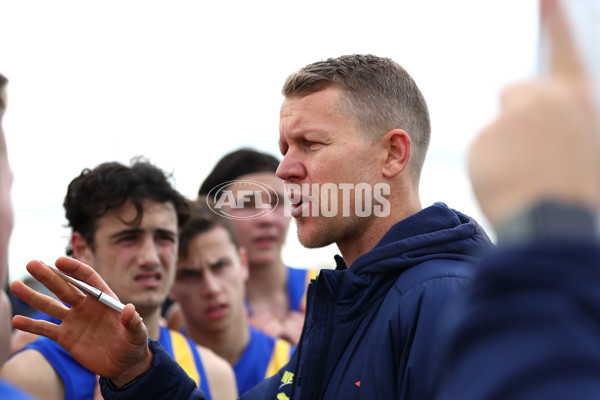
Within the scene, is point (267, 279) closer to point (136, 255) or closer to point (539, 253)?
point (136, 255)

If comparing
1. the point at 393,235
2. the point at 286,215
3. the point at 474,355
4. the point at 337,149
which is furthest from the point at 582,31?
the point at 286,215

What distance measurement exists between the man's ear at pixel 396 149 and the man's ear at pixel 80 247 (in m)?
2.25

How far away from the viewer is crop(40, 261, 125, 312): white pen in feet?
7.91

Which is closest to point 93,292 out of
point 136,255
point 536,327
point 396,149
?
point 396,149

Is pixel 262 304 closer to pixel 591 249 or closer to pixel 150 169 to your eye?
pixel 150 169

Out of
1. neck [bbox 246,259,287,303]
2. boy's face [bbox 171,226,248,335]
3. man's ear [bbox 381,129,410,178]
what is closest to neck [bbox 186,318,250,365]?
boy's face [bbox 171,226,248,335]

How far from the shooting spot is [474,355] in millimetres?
800

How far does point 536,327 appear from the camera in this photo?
29.9 inches

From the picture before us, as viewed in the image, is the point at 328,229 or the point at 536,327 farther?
the point at 328,229

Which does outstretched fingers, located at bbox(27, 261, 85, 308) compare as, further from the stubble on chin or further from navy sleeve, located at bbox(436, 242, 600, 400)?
navy sleeve, located at bbox(436, 242, 600, 400)

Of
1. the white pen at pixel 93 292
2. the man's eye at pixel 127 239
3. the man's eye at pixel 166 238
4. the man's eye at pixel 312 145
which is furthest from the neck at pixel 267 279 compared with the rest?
the white pen at pixel 93 292

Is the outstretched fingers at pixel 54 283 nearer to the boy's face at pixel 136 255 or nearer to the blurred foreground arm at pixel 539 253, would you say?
the boy's face at pixel 136 255

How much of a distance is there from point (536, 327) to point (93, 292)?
1.96m

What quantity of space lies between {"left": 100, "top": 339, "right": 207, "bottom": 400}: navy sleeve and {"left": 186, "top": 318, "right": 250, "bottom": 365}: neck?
7.39 feet
